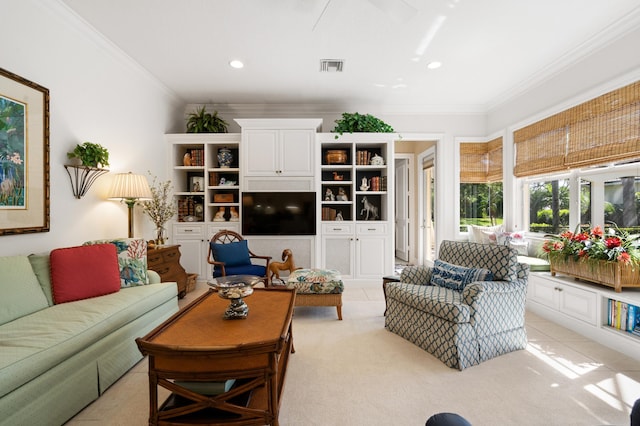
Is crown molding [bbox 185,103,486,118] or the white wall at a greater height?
crown molding [bbox 185,103,486,118]

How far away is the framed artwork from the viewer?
6.81ft

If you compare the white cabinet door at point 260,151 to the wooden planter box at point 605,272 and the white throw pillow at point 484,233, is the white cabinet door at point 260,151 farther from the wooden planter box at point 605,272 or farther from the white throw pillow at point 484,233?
the wooden planter box at point 605,272

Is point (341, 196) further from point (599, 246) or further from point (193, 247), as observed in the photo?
point (599, 246)

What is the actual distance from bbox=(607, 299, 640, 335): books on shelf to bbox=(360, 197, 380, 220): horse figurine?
2.88m

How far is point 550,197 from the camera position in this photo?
145 inches

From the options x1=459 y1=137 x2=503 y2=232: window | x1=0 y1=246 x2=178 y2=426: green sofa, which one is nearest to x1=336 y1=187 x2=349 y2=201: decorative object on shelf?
x1=459 y1=137 x2=503 y2=232: window

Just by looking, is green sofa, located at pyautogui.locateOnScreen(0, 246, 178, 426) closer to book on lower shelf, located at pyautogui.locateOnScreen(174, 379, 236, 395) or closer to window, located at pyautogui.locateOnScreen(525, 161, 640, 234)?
book on lower shelf, located at pyautogui.locateOnScreen(174, 379, 236, 395)

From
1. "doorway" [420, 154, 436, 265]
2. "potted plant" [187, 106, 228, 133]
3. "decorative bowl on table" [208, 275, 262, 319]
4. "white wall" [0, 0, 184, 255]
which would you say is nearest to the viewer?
"decorative bowl on table" [208, 275, 262, 319]

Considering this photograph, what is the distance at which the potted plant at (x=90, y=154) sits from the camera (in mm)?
2611

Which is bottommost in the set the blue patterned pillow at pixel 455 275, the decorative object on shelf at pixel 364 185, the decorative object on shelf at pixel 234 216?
the blue patterned pillow at pixel 455 275

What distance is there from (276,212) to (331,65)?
213 centimetres

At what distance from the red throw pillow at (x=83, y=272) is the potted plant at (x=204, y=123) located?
99.1 inches

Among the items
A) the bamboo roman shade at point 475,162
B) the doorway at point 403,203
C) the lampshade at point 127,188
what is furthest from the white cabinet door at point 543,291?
the lampshade at point 127,188

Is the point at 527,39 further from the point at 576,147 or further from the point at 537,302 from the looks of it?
the point at 537,302
